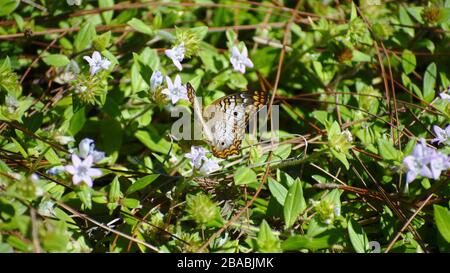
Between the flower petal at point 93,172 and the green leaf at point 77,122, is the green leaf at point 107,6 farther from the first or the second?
the flower petal at point 93,172

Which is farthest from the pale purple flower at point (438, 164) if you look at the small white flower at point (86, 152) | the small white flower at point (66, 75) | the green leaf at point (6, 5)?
the green leaf at point (6, 5)

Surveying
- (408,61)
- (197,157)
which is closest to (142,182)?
(197,157)

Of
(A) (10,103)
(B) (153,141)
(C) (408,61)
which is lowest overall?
(B) (153,141)

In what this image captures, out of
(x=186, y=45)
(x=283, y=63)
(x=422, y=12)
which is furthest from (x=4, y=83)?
(x=422, y=12)

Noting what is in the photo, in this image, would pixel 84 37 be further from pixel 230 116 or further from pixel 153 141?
pixel 230 116

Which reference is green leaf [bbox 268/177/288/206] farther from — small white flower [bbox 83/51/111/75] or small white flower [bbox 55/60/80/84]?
small white flower [bbox 55/60/80/84]
